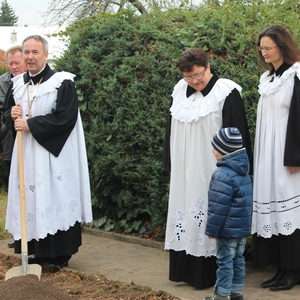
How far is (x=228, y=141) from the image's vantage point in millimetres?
4598

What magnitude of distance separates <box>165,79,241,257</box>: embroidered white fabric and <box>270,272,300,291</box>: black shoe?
24.2 inches

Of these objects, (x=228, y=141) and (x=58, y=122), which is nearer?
(x=228, y=141)

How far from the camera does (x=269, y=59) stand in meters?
5.15

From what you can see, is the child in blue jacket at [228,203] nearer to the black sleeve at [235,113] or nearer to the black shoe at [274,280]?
the black sleeve at [235,113]

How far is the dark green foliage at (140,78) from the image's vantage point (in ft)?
21.1

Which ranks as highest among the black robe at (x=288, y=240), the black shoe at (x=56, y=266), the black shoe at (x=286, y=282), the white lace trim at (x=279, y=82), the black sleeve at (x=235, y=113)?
the white lace trim at (x=279, y=82)

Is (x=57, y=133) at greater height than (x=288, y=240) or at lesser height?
greater

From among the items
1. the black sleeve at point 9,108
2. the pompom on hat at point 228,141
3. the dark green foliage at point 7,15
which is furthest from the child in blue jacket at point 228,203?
the dark green foliage at point 7,15

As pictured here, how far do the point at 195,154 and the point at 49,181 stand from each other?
5.11ft

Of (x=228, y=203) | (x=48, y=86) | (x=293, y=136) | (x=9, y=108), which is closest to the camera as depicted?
(x=228, y=203)

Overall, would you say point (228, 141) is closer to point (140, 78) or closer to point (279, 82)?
point (279, 82)

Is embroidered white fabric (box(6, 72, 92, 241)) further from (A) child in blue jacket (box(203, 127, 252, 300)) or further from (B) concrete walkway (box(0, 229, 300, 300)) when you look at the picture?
(A) child in blue jacket (box(203, 127, 252, 300))

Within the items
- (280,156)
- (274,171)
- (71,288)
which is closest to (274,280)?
(274,171)

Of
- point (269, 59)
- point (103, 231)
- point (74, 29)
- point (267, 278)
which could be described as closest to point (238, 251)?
point (267, 278)
